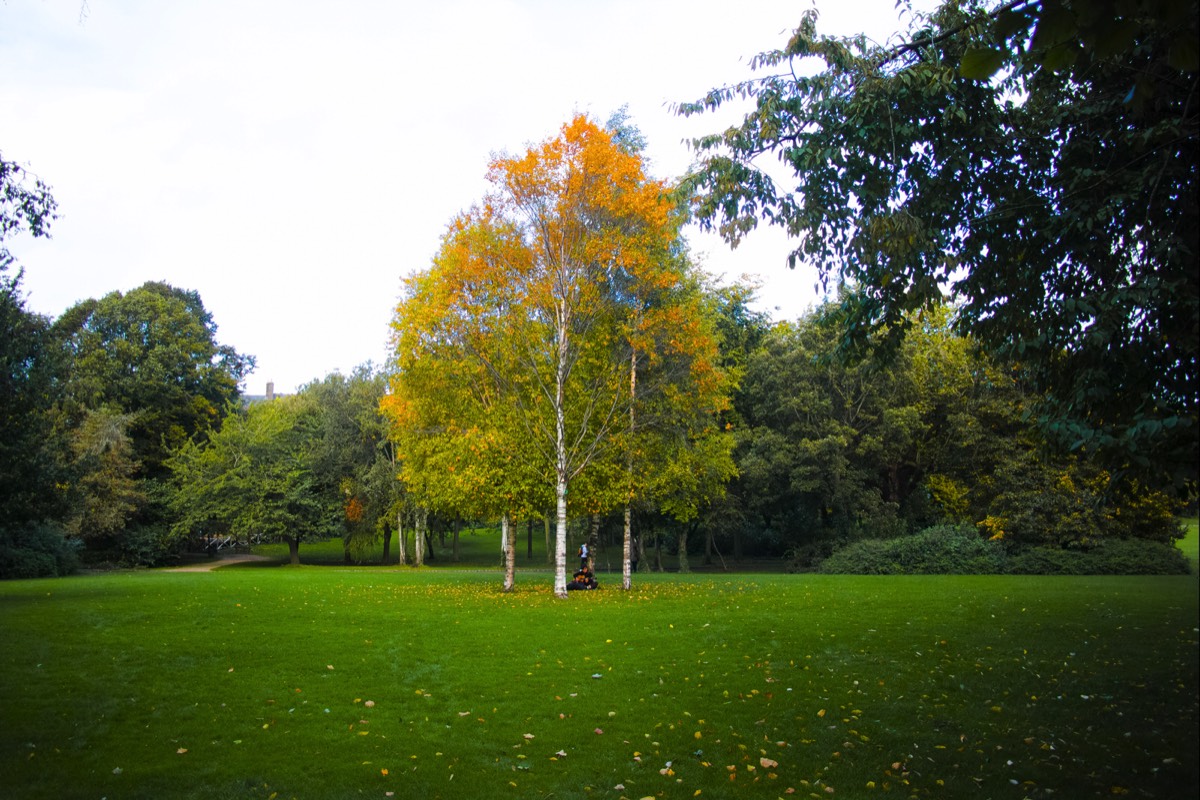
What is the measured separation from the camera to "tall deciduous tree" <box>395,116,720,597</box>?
21594 mm

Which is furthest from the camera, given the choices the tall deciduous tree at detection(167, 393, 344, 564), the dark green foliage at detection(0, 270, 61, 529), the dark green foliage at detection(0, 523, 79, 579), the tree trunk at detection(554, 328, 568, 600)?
the tall deciduous tree at detection(167, 393, 344, 564)

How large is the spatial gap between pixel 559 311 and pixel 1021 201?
1441 centimetres

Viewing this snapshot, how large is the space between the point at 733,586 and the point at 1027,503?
14766 millimetres

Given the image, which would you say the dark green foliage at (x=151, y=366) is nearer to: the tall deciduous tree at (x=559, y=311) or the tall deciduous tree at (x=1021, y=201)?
the tall deciduous tree at (x=559, y=311)

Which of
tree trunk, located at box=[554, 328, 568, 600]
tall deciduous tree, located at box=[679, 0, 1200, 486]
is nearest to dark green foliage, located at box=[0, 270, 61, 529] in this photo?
tree trunk, located at box=[554, 328, 568, 600]

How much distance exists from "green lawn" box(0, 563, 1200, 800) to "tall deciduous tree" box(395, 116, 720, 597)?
6.88 m

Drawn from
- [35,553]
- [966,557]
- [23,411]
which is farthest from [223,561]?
[966,557]

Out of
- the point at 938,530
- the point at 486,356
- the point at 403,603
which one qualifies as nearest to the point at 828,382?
the point at 938,530

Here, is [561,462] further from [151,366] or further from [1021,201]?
[151,366]

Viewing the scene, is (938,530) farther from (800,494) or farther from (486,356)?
(486,356)

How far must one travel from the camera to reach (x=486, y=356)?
2233 centimetres

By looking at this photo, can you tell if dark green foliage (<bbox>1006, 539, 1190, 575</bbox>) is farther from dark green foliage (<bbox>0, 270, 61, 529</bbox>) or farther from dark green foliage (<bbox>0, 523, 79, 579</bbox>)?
dark green foliage (<bbox>0, 523, 79, 579</bbox>)

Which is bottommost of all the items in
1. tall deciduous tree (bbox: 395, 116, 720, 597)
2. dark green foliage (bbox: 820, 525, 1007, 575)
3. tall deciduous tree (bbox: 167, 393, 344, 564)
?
dark green foliage (bbox: 820, 525, 1007, 575)

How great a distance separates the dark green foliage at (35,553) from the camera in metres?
29.9
